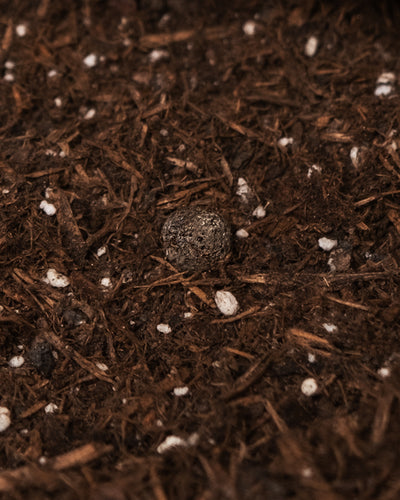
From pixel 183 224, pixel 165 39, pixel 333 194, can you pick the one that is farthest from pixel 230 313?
pixel 165 39

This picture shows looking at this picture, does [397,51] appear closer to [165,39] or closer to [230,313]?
[165,39]

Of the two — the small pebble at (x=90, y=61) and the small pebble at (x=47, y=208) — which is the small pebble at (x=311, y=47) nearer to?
the small pebble at (x=90, y=61)

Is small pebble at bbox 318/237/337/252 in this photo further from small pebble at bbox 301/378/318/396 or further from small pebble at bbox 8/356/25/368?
small pebble at bbox 8/356/25/368

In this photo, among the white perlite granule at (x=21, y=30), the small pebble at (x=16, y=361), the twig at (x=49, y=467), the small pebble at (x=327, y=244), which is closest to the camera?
the twig at (x=49, y=467)

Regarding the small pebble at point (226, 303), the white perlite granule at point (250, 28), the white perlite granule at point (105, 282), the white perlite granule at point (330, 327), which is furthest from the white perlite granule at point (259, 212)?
the white perlite granule at point (250, 28)

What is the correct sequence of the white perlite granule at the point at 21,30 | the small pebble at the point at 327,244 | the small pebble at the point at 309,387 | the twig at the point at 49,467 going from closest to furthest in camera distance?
the twig at the point at 49,467, the small pebble at the point at 309,387, the small pebble at the point at 327,244, the white perlite granule at the point at 21,30

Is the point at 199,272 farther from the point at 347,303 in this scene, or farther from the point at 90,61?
the point at 90,61

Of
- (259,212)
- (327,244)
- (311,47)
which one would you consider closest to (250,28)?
(311,47)
